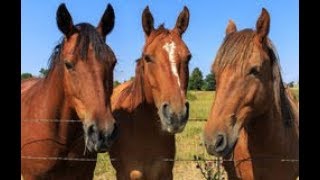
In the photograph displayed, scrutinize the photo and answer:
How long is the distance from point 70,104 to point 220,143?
1526 mm

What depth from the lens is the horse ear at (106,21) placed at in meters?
4.27

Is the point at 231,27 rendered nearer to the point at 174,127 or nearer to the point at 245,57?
the point at 245,57

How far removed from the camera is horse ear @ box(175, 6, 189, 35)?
466 centimetres

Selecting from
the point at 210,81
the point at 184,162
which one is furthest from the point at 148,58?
the point at 210,81

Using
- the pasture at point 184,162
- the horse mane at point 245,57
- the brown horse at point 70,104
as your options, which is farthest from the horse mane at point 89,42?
the pasture at point 184,162

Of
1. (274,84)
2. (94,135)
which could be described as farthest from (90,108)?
(274,84)

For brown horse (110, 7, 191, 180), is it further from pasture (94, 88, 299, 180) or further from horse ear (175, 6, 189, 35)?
pasture (94, 88, 299, 180)

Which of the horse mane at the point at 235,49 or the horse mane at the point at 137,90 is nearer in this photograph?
the horse mane at the point at 235,49

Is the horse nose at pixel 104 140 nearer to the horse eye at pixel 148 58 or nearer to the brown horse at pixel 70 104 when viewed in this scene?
the brown horse at pixel 70 104

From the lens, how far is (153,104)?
4.46 meters

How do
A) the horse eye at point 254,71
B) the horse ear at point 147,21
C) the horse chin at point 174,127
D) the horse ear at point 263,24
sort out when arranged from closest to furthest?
the horse eye at point 254,71 < the horse ear at point 263,24 < the horse chin at point 174,127 < the horse ear at point 147,21

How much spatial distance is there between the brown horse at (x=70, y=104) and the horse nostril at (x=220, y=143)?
89 centimetres
